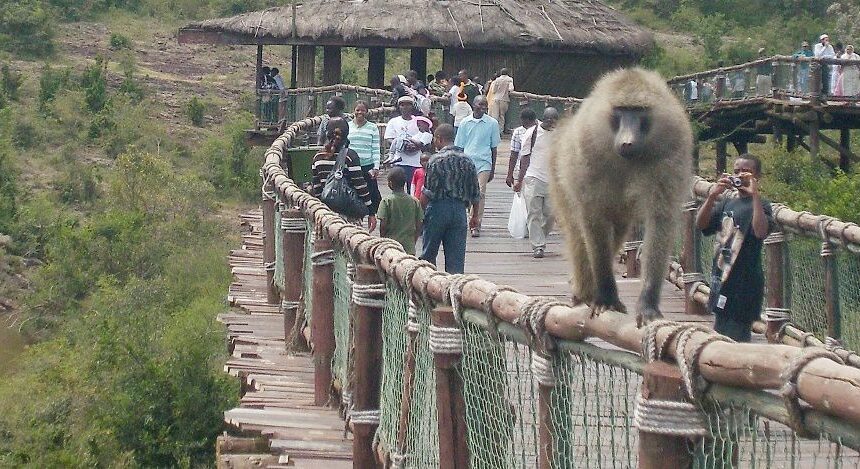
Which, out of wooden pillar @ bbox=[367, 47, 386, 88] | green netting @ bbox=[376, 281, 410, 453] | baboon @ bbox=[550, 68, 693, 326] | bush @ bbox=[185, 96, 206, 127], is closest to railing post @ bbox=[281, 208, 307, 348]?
green netting @ bbox=[376, 281, 410, 453]

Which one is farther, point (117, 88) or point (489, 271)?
point (117, 88)

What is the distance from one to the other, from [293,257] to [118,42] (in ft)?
128

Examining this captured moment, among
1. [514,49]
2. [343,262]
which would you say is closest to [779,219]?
[343,262]

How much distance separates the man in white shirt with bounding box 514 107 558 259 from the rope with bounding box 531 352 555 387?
26.4 feet

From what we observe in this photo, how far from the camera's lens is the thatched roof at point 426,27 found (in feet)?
100

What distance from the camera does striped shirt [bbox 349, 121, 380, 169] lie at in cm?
1292

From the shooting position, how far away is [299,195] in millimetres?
9047

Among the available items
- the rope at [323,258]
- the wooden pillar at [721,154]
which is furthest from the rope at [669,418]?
the wooden pillar at [721,154]

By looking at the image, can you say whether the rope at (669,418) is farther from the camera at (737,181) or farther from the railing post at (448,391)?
the camera at (737,181)

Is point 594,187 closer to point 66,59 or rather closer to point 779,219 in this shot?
point 779,219

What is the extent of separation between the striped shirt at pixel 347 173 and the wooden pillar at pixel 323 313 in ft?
10.1

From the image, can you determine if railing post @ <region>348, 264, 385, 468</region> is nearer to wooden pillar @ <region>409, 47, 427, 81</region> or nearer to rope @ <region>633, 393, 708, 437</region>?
rope @ <region>633, 393, 708, 437</region>

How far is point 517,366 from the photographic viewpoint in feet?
15.4

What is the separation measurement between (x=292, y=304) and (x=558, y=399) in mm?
5495
